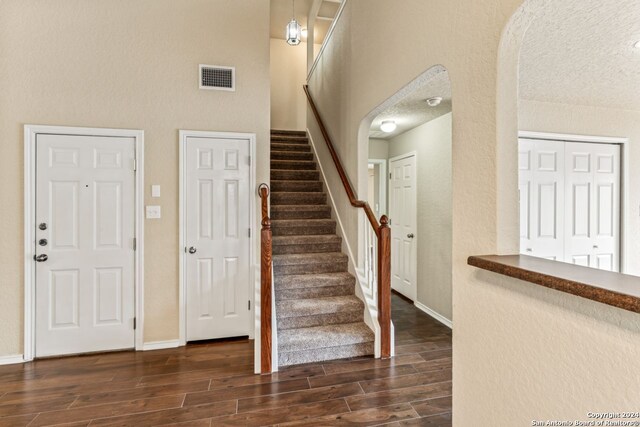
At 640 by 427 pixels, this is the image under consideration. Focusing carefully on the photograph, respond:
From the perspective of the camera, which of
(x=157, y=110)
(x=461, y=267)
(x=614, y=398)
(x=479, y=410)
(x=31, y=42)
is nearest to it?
(x=614, y=398)

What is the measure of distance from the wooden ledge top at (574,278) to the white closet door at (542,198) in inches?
84.4

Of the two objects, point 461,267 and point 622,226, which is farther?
point 622,226

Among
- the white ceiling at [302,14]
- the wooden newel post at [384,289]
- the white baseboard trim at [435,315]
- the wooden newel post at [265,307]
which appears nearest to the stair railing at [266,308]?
the wooden newel post at [265,307]

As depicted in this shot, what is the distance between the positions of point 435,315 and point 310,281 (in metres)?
1.70

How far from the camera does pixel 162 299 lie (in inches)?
120

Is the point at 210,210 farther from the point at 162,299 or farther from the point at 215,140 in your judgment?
the point at 162,299

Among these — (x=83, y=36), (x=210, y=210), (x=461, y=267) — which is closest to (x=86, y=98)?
(x=83, y=36)

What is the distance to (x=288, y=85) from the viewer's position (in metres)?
6.32

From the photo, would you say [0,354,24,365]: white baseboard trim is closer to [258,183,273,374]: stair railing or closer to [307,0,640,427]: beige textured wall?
[258,183,273,374]: stair railing

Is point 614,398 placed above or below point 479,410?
above

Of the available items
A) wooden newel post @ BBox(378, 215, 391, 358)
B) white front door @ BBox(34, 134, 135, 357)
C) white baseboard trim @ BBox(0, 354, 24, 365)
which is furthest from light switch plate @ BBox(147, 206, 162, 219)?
wooden newel post @ BBox(378, 215, 391, 358)

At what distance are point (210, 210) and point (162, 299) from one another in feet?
3.15

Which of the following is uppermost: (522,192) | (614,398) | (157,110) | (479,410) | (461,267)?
(157,110)

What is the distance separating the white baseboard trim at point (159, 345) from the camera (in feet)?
9.78
